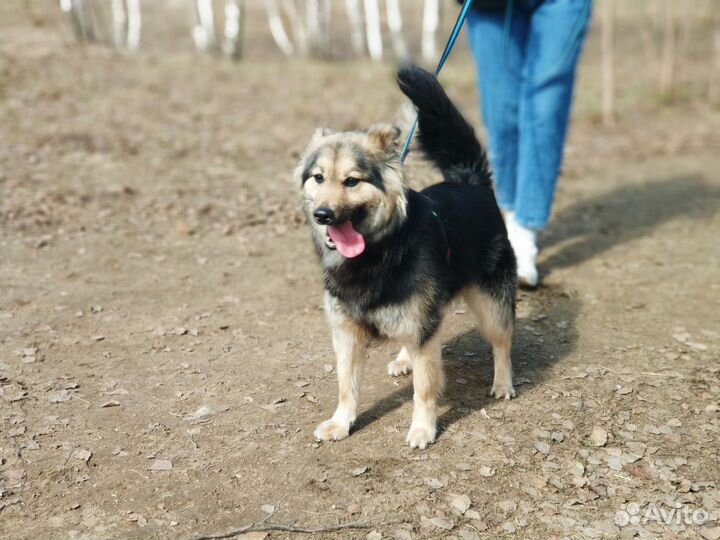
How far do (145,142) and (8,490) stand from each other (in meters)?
6.25

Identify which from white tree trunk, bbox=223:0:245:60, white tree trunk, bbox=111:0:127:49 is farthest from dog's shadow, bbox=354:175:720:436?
white tree trunk, bbox=111:0:127:49

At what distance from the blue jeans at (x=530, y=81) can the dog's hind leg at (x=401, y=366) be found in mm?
1832

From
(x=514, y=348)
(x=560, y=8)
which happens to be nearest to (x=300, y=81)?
(x=560, y=8)

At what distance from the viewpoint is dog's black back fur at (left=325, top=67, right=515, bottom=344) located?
331 centimetres

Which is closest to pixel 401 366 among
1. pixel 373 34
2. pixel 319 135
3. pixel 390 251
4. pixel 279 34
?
pixel 390 251

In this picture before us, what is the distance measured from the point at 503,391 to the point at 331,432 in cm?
102

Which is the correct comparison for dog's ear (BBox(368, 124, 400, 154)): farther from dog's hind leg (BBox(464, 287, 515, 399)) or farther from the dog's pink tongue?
dog's hind leg (BBox(464, 287, 515, 399))

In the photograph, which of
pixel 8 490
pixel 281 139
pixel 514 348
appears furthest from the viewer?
pixel 281 139

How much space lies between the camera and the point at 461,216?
375 cm

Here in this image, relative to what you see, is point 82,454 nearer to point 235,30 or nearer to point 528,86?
point 528,86

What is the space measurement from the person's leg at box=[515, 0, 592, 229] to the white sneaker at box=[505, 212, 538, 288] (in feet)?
0.19

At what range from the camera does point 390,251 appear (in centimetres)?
330

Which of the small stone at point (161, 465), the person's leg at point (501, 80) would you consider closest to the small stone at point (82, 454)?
the small stone at point (161, 465)

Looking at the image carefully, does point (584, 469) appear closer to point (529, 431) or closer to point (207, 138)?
point (529, 431)
